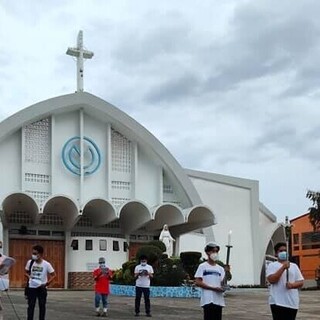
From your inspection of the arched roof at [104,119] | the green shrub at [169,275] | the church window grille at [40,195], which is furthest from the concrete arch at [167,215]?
the green shrub at [169,275]

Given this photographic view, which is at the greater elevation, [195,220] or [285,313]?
[195,220]

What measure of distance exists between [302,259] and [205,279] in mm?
48255

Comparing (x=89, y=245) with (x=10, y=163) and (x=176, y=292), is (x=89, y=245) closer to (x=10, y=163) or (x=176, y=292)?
(x=10, y=163)

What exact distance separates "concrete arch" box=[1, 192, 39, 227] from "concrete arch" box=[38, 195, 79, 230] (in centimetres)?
43

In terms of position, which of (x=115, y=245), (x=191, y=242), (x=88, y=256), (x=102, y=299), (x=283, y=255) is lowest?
(x=102, y=299)

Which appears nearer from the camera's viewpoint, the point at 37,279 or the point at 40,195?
the point at 37,279

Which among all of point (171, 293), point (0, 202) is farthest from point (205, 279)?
point (0, 202)

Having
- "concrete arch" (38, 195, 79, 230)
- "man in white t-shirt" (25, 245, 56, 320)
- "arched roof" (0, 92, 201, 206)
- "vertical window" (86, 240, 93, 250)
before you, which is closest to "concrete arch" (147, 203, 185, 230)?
"arched roof" (0, 92, 201, 206)

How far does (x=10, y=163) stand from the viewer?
3062 cm

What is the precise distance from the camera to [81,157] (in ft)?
104

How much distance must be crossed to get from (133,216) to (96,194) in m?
2.14

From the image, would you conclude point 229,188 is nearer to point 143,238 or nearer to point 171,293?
point 143,238

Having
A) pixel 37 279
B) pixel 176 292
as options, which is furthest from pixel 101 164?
pixel 37 279

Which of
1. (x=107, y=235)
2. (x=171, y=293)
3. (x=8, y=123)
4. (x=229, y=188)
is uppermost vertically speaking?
(x=8, y=123)
